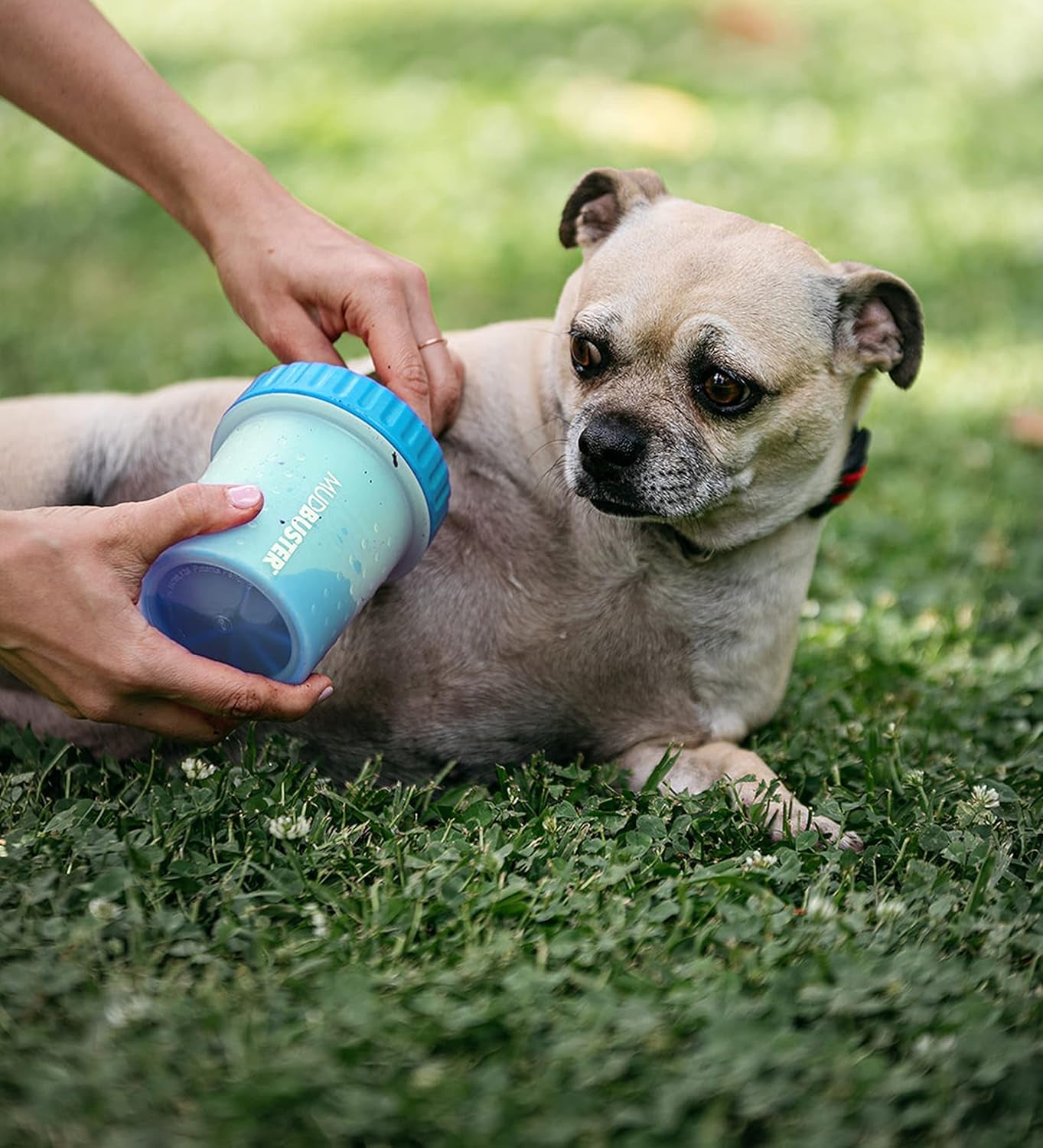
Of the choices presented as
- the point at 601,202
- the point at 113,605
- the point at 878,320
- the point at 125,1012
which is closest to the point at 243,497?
the point at 113,605

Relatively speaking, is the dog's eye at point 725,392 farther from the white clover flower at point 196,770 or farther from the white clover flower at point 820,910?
the white clover flower at point 196,770

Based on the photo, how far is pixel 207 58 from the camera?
319 inches

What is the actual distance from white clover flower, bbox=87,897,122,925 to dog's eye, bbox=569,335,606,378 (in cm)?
149

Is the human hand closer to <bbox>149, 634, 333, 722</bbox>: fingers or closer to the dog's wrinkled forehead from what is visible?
the dog's wrinkled forehead

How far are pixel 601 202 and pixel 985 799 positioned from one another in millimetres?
1658

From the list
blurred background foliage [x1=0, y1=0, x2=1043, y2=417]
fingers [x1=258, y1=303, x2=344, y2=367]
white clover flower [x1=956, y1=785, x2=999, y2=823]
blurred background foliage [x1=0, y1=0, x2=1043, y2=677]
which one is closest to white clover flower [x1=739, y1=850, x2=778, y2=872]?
white clover flower [x1=956, y1=785, x2=999, y2=823]

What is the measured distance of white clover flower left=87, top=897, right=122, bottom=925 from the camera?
2121mm

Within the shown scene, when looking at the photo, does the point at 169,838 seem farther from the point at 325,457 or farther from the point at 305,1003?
the point at 325,457

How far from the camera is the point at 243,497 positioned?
2.19 meters

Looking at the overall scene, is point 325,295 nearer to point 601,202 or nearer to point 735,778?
point 601,202

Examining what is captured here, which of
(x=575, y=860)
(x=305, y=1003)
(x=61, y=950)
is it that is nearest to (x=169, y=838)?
(x=61, y=950)

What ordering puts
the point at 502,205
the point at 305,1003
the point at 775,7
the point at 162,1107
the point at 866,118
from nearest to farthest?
1. the point at 162,1107
2. the point at 305,1003
3. the point at 502,205
4. the point at 866,118
5. the point at 775,7

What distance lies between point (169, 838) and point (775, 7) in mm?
8874

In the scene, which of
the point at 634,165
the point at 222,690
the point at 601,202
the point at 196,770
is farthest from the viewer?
the point at 634,165
